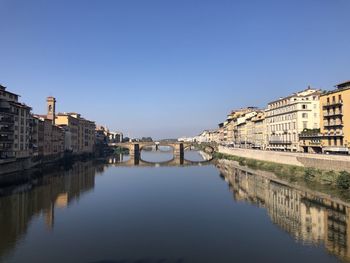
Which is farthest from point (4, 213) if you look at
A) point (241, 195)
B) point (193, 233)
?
point (241, 195)

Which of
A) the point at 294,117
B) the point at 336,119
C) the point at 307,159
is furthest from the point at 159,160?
the point at 307,159

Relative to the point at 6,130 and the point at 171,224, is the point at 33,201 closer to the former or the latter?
the point at 171,224

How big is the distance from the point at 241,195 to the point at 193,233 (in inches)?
663

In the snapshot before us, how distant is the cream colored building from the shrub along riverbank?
20.6 ft

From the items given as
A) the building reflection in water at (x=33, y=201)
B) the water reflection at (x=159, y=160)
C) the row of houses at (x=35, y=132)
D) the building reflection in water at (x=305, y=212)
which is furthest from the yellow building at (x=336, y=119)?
the row of houses at (x=35, y=132)

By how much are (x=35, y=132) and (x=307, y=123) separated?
49899 mm

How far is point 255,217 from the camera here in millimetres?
28656

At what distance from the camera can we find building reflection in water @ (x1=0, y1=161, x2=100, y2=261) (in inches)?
937

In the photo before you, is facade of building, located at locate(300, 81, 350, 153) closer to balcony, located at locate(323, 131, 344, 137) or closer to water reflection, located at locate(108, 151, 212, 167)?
balcony, located at locate(323, 131, 344, 137)

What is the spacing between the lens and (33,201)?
34469mm

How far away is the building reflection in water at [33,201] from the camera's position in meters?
23.8

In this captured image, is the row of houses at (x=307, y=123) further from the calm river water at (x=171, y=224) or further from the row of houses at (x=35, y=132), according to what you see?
the row of houses at (x=35, y=132)

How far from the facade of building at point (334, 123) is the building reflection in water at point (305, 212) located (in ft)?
37.1

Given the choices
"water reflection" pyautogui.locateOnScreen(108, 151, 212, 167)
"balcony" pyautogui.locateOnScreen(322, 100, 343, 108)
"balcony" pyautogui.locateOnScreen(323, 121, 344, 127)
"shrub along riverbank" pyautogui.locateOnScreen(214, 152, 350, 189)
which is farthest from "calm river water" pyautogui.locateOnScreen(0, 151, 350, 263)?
"water reflection" pyautogui.locateOnScreen(108, 151, 212, 167)
